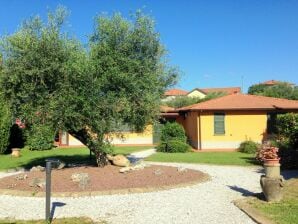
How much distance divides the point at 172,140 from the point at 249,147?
4467 mm

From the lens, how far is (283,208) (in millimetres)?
8445

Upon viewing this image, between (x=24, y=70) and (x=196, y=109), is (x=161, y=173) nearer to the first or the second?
(x=24, y=70)

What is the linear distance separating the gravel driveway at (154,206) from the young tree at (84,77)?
333cm

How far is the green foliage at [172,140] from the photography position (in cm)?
2409

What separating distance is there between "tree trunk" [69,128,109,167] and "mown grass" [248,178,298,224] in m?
6.24

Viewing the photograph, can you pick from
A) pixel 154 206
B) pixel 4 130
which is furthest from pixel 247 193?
pixel 4 130

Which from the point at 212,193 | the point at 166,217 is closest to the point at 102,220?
the point at 166,217

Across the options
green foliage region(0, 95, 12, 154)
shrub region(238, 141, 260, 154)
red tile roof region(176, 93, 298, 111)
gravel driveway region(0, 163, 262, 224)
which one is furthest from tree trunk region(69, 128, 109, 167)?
green foliage region(0, 95, 12, 154)

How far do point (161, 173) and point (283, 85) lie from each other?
1815 inches

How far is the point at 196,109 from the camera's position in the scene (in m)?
25.4

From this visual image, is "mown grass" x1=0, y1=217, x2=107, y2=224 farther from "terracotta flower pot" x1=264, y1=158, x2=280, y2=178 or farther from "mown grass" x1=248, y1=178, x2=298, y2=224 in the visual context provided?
"terracotta flower pot" x1=264, y1=158, x2=280, y2=178

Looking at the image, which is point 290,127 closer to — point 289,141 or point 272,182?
point 289,141

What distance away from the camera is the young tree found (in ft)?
42.0

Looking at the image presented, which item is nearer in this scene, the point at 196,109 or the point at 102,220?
the point at 102,220
